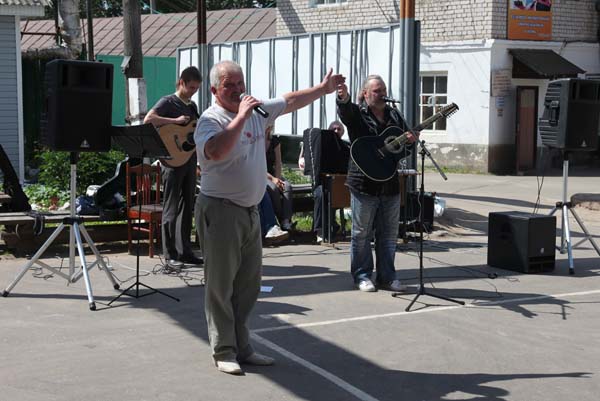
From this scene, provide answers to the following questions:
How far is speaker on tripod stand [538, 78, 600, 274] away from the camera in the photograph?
9414mm

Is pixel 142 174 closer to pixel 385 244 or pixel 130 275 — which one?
pixel 130 275

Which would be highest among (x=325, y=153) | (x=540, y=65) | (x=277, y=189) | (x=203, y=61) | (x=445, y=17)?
(x=445, y=17)

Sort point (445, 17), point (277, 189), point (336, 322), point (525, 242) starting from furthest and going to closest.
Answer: point (445, 17) < point (277, 189) < point (525, 242) < point (336, 322)

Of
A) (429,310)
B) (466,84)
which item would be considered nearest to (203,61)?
(466,84)

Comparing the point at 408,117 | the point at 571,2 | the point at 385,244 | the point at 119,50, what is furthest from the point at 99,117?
the point at 119,50

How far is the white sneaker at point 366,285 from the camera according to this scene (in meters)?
7.88

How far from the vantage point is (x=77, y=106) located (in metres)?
7.27

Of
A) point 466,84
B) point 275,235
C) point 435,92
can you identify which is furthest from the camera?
point 435,92

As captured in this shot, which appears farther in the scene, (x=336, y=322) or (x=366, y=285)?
(x=366, y=285)

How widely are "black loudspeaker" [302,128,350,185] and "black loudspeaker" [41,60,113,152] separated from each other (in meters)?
3.53

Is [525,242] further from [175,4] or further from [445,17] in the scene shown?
[175,4]

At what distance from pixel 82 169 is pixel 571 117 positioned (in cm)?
738

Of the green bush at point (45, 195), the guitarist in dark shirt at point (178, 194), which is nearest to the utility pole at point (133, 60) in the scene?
the green bush at point (45, 195)

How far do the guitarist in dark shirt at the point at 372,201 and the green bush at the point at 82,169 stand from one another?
617cm
